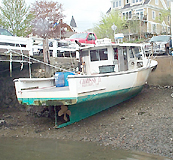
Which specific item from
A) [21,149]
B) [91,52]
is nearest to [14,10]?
[91,52]

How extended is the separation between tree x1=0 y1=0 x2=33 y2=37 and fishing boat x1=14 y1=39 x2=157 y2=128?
10934 millimetres

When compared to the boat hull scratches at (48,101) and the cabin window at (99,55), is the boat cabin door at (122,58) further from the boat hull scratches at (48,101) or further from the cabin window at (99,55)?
the boat hull scratches at (48,101)

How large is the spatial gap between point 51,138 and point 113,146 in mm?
2189

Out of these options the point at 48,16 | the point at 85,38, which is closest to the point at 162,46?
the point at 85,38

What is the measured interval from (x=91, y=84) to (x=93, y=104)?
1.24 meters

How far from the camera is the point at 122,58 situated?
10633 mm

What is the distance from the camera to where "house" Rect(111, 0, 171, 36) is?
33.2 m

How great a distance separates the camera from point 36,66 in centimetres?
1134

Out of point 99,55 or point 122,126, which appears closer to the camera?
point 122,126

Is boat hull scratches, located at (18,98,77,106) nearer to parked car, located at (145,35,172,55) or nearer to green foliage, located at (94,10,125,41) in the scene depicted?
parked car, located at (145,35,172,55)

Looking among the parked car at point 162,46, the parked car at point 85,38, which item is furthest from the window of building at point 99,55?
the parked car at point 162,46

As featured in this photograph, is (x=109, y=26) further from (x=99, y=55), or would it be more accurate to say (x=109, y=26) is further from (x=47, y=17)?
(x=99, y=55)

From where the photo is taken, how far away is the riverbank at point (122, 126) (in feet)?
22.8

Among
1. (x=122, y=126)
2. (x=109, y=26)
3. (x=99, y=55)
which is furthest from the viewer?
(x=109, y=26)
